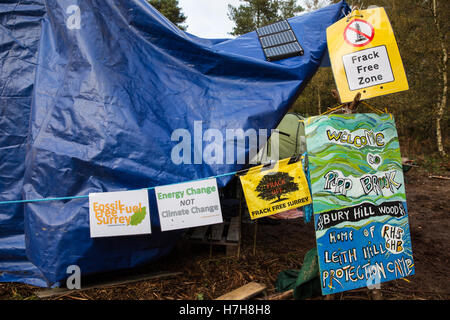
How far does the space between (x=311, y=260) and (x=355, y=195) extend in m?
0.70

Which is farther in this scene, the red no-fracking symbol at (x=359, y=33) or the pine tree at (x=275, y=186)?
the pine tree at (x=275, y=186)

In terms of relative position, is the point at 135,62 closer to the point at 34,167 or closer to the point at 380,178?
the point at 34,167

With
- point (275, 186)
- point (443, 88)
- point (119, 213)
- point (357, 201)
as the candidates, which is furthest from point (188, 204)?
point (443, 88)

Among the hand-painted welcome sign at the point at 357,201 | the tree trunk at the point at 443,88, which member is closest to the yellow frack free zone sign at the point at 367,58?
the hand-painted welcome sign at the point at 357,201

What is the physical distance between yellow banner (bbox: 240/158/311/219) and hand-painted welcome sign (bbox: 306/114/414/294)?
1.01ft

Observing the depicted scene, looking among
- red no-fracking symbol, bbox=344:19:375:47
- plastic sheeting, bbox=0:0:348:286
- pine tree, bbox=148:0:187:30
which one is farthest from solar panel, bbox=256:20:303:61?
pine tree, bbox=148:0:187:30

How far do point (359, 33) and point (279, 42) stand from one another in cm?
100

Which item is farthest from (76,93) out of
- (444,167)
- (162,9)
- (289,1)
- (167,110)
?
(289,1)

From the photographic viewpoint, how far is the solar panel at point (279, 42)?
10.3 feet

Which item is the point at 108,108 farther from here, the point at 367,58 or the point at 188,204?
the point at 367,58

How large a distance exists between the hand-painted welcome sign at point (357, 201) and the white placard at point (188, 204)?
0.94 m

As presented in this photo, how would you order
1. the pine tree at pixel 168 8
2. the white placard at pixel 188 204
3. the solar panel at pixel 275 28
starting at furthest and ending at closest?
the pine tree at pixel 168 8, the solar panel at pixel 275 28, the white placard at pixel 188 204

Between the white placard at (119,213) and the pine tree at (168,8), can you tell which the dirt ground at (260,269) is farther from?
the pine tree at (168,8)

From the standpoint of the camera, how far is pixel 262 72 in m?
3.06
